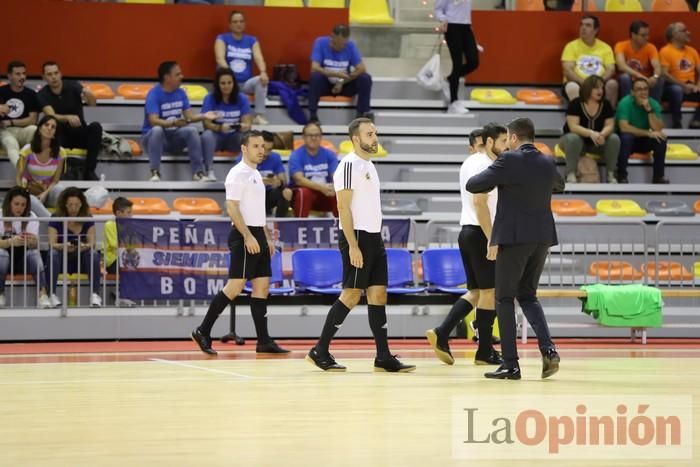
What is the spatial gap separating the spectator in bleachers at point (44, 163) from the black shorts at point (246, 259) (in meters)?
4.40

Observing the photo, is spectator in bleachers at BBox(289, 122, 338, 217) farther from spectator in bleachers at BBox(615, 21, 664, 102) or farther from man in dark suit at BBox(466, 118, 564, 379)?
man in dark suit at BBox(466, 118, 564, 379)

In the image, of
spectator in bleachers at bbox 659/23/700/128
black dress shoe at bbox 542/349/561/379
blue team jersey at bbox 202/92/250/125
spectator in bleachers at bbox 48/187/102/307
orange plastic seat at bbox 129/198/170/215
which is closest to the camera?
black dress shoe at bbox 542/349/561/379

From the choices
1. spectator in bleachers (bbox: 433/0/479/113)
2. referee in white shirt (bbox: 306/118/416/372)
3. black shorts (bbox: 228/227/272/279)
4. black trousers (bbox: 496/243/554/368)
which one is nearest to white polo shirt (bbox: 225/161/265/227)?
black shorts (bbox: 228/227/272/279)

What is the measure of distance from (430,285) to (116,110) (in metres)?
6.37

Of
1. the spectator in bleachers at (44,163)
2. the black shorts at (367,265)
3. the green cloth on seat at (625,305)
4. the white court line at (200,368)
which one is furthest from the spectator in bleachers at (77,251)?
the green cloth on seat at (625,305)

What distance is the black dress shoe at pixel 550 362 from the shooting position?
8.91m

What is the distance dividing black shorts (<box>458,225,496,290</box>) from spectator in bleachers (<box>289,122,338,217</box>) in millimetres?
5577

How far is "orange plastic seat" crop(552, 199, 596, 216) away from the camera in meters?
17.0

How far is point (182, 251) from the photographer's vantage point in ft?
45.6

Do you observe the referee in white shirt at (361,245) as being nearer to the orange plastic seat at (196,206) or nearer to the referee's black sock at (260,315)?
the referee's black sock at (260,315)

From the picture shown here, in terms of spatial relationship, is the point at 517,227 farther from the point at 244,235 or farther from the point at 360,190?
the point at 244,235

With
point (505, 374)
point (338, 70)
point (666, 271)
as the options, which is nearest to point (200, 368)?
point (505, 374)

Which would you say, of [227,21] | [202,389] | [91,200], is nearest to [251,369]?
[202,389]

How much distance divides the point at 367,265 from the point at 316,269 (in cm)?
443
